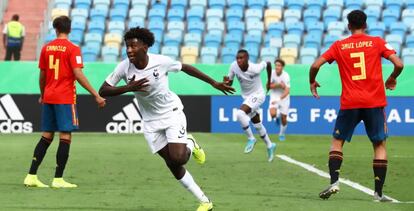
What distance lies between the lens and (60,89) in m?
13.4

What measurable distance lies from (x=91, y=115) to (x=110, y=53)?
332 centimetres

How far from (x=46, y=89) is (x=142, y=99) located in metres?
2.99

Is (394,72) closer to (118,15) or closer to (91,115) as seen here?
(91,115)

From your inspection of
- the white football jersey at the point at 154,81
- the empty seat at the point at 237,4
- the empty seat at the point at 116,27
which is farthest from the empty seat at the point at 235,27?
the white football jersey at the point at 154,81

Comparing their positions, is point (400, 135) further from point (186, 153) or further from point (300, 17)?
point (186, 153)

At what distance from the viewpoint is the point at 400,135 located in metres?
28.2

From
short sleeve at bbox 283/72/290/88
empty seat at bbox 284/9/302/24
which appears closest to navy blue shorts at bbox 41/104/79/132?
short sleeve at bbox 283/72/290/88

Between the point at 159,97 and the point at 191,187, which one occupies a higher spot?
the point at 159,97

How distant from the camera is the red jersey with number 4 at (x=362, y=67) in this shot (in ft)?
38.5

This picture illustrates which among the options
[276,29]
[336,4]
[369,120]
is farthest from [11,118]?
[369,120]

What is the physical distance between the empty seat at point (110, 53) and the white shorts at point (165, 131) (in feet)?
65.2

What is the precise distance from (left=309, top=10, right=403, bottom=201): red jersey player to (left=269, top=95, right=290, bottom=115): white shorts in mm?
14764

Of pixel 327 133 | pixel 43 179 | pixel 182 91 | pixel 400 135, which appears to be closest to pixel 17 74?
pixel 182 91

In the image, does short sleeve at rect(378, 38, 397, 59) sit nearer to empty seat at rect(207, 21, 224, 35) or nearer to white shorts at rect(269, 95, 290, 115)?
white shorts at rect(269, 95, 290, 115)
